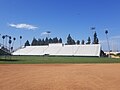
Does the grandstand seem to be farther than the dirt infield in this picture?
Yes

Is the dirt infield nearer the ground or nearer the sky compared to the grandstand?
nearer the ground

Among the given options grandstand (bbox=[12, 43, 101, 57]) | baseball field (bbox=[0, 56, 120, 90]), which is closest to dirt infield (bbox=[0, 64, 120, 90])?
baseball field (bbox=[0, 56, 120, 90])

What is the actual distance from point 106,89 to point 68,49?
91.0m

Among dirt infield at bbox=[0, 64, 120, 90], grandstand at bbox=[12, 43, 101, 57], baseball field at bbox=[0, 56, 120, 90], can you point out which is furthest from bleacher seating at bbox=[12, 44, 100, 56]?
dirt infield at bbox=[0, 64, 120, 90]

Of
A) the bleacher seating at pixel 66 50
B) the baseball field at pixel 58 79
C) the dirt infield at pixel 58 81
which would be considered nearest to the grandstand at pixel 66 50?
the bleacher seating at pixel 66 50

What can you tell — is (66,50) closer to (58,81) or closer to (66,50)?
(66,50)

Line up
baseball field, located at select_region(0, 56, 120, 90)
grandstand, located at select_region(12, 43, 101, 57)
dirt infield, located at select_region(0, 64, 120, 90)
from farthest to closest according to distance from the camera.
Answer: grandstand, located at select_region(12, 43, 101, 57) → baseball field, located at select_region(0, 56, 120, 90) → dirt infield, located at select_region(0, 64, 120, 90)

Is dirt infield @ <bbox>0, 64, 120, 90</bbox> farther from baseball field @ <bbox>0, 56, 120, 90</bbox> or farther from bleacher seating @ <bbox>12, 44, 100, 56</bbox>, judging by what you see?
bleacher seating @ <bbox>12, 44, 100, 56</bbox>

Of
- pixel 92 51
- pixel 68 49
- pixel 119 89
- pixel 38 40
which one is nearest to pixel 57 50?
pixel 68 49

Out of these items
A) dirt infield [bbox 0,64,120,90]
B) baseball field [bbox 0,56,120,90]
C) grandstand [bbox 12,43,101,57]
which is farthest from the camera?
grandstand [bbox 12,43,101,57]

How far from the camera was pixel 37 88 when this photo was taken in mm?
12086

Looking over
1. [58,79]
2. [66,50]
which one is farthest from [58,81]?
[66,50]

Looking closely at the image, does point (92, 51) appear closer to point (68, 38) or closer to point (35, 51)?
point (35, 51)

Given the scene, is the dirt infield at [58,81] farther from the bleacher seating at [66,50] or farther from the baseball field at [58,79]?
the bleacher seating at [66,50]
